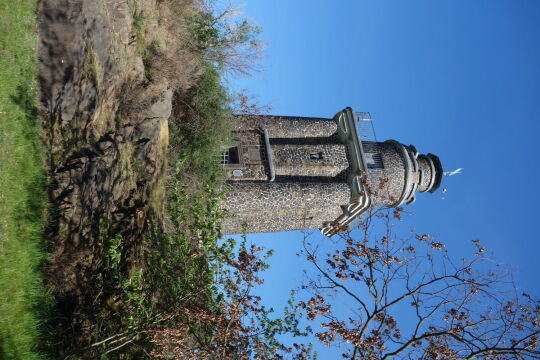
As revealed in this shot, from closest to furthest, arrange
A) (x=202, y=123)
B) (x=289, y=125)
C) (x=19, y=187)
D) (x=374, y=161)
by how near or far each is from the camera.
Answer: (x=19, y=187), (x=202, y=123), (x=289, y=125), (x=374, y=161)

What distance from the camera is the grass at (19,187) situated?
350 inches

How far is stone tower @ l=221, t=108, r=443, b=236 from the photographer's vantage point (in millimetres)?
19703

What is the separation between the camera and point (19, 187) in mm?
9359

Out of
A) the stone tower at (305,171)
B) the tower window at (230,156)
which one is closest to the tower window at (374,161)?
the stone tower at (305,171)

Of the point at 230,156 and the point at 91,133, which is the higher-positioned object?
the point at 230,156

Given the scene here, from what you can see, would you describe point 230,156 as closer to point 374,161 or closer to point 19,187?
point 374,161

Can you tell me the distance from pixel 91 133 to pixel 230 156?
902 centimetres

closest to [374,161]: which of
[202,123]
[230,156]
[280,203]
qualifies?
[280,203]

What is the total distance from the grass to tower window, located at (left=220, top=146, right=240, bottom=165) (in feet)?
34.3

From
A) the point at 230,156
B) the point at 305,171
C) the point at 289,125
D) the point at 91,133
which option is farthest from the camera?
the point at 289,125

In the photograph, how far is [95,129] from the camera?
1192cm

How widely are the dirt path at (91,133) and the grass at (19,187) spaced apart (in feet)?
1.22

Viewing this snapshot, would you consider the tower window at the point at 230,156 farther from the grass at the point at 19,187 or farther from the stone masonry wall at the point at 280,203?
the grass at the point at 19,187

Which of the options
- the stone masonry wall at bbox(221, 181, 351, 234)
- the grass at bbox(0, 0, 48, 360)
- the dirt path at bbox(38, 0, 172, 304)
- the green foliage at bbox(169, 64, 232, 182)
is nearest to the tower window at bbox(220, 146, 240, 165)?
the stone masonry wall at bbox(221, 181, 351, 234)
